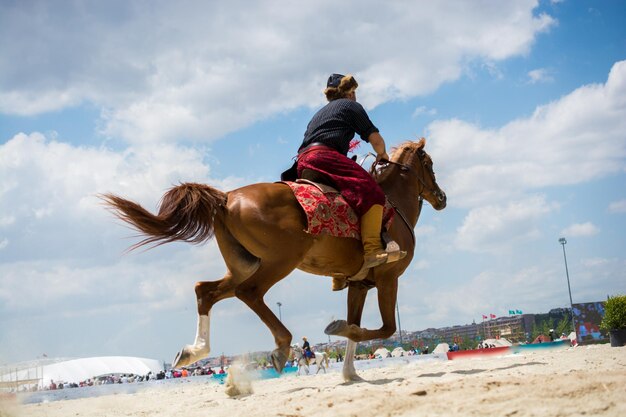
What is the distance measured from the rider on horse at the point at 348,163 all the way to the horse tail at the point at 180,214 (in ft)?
4.22

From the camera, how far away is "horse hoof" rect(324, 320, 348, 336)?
23.9 ft

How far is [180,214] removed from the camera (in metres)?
6.96

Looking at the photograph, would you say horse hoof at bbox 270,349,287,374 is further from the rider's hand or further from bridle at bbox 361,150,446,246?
the rider's hand

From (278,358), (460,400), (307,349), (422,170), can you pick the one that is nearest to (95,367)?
(307,349)

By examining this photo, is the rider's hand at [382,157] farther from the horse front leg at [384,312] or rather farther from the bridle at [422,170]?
the horse front leg at [384,312]

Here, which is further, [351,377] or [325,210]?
[351,377]

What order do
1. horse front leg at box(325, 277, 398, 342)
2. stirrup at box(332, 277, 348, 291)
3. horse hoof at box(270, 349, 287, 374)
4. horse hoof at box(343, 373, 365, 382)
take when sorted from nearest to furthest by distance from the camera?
1. horse hoof at box(270, 349, 287, 374)
2. horse front leg at box(325, 277, 398, 342)
3. horse hoof at box(343, 373, 365, 382)
4. stirrup at box(332, 277, 348, 291)

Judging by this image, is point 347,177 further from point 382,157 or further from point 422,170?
point 422,170

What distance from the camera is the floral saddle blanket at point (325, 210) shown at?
703 cm

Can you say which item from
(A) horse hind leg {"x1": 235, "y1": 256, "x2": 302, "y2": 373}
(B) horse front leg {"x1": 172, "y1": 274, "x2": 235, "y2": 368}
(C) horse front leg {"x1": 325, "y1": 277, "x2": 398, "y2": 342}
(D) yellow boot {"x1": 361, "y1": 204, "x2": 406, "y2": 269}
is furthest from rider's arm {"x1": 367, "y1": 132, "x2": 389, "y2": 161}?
(B) horse front leg {"x1": 172, "y1": 274, "x2": 235, "y2": 368}

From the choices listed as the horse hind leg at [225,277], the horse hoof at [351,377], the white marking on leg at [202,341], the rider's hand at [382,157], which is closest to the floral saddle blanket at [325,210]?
the horse hind leg at [225,277]

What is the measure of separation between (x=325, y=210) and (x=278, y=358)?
5.56ft

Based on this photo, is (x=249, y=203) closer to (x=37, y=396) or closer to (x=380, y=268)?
(x=380, y=268)

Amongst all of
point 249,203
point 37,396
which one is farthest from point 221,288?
point 37,396
